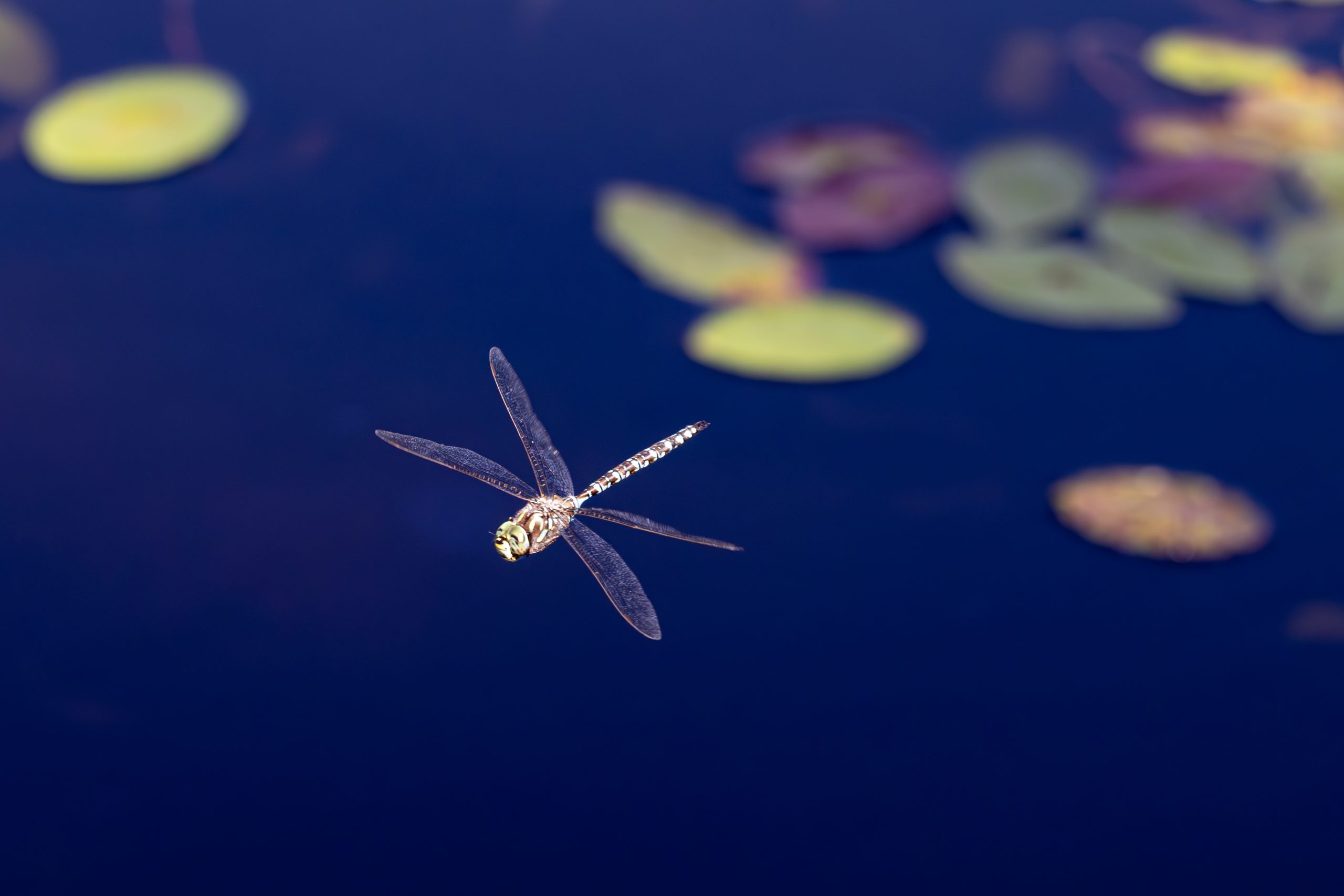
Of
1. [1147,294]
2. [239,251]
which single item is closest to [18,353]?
[239,251]

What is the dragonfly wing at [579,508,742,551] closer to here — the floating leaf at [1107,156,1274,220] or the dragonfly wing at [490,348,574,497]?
the dragonfly wing at [490,348,574,497]

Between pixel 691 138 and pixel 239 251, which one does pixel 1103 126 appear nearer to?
pixel 691 138

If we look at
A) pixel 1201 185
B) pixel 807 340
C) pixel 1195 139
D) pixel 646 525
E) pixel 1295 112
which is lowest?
pixel 646 525

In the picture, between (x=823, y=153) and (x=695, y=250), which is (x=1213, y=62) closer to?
(x=823, y=153)

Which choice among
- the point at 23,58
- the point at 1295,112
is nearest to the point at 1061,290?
the point at 1295,112

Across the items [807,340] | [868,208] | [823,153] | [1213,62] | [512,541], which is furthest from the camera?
[1213,62]

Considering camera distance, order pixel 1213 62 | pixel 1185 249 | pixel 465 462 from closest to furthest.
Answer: pixel 465 462, pixel 1185 249, pixel 1213 62

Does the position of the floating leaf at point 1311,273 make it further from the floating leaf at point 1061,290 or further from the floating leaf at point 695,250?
the floating leaf at point 695,250
